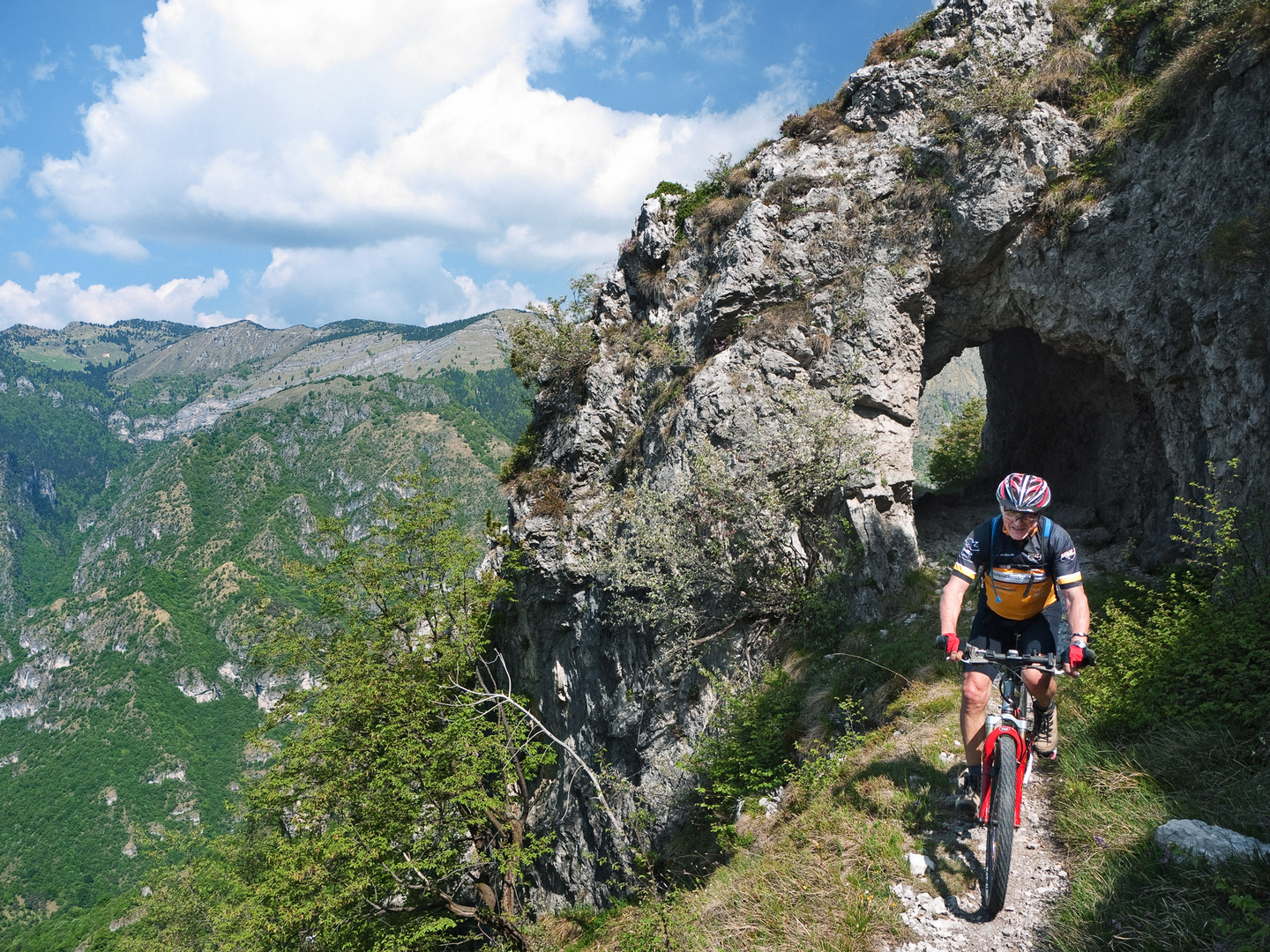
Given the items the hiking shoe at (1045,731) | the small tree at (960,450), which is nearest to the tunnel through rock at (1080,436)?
the small tree at (960,450)

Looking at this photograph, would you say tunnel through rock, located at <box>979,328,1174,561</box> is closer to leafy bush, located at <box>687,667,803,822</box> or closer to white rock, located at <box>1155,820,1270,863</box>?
leafy bush, located at <box>687,667,803,822</box>

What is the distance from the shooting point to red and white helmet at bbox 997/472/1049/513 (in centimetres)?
470

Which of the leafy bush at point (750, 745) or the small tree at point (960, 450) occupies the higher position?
the small tree at point (960, 450)

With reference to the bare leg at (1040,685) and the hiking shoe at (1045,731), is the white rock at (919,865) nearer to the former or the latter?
the hiking shoe at (1045,731)

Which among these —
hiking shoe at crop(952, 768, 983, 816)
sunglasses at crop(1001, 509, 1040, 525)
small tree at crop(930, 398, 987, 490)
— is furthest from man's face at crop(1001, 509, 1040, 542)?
small tree at crop(930, 398, 987, 490)

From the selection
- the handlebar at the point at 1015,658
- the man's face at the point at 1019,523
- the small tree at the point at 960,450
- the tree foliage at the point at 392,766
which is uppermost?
the small tree at the point at 960,450

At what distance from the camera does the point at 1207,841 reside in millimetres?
3957

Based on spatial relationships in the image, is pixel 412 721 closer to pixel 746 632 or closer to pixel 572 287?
pixel 746 632

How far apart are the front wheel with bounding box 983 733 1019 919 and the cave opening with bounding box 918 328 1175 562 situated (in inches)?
335

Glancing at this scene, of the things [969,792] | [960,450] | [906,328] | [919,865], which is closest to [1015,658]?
[969,792]

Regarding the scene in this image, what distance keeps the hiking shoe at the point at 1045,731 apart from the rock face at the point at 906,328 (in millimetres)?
6249

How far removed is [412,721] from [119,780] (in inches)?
7002

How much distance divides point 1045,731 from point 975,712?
3.23 ft

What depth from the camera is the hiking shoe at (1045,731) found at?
17.4ft
